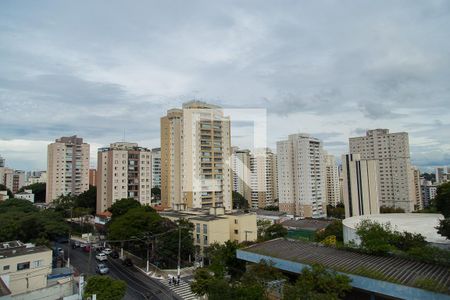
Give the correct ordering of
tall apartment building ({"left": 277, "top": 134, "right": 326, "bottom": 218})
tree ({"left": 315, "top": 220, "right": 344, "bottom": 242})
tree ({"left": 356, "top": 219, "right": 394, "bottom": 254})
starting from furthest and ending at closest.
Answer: tall apartment building ({"left": 277, "top": 134, "right": 326, "bottom": 218}) → tree ({"left": 315, "top": 220, "right": 344, "bottom": 242}) → tree ({"left": 356, "top": 219, "right": 394, "bottom": 254})

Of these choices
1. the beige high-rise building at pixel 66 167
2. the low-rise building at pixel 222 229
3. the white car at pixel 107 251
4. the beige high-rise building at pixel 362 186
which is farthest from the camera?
the beige high-rise building at pixel 66 167

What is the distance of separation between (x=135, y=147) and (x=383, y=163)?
97.7 feet

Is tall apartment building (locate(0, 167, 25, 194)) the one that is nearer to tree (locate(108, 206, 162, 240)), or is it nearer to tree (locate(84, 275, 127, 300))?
tree (locate(108, 206, 162, 240))

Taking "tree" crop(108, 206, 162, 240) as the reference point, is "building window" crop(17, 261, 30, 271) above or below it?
below

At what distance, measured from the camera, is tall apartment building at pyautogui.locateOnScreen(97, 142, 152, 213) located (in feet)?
91.2

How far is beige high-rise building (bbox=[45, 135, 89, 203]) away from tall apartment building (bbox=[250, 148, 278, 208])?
22.4 m

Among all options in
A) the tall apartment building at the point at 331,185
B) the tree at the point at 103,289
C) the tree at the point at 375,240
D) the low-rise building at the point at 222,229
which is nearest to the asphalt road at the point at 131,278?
the tree at the point at 103,289

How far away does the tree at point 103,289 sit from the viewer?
28.6ft

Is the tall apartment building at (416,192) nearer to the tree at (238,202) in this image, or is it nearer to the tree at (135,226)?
the tree at (238,202)

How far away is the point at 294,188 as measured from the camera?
3662 centimetres

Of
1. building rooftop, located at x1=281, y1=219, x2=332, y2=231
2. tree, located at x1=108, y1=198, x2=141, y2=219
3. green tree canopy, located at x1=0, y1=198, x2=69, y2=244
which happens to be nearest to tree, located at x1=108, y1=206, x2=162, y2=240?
green tree canopy, located at x1=0, y1=198, x2=69, y2=244

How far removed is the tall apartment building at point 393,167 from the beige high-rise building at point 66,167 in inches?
1420

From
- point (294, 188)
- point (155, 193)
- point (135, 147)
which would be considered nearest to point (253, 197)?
point (294, 188)

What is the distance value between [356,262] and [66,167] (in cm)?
3703
